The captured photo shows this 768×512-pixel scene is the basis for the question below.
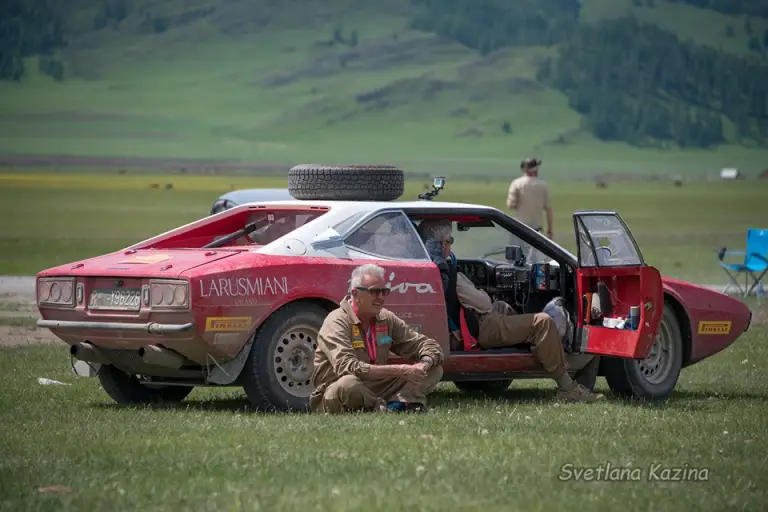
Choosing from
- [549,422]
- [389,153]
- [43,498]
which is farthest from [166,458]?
[389,153]

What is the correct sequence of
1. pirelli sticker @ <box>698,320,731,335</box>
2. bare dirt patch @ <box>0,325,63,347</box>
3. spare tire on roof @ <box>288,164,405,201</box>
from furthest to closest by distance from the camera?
bare dirt patch @ <box>0,325,63,347</box>, pirelli sticker @ <box>698,320,731,335</box>, spare tire on roof @ <box>288,164,405,201</box>

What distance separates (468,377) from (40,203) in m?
79.6

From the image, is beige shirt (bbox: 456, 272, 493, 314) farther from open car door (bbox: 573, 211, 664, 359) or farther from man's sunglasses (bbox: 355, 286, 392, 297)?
man's sunglasses (bbox: 355, 286, 392, 297)

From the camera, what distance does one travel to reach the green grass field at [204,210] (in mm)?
44812

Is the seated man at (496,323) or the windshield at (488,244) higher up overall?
the windshield at (488,244)

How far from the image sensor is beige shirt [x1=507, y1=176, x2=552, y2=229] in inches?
778

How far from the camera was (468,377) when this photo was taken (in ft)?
38.3

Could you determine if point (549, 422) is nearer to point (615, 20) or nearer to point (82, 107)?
point (82, 107)

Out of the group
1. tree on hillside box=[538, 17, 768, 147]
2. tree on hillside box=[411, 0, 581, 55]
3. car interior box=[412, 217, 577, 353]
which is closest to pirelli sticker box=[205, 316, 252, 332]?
car interior box=[412, 217, 577, 353]

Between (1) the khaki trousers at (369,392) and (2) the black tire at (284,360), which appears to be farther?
(2) the black tire at (284,360)

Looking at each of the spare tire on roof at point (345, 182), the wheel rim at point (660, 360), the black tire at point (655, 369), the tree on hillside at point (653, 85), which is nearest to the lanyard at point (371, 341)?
the spare tire on roof at point (345, 182)

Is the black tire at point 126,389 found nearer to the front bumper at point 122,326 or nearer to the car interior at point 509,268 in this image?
the front bumper at point 122,326

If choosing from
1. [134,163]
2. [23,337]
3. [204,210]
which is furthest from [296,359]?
[134,163]

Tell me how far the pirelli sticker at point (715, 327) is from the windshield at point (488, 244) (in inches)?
52.8
